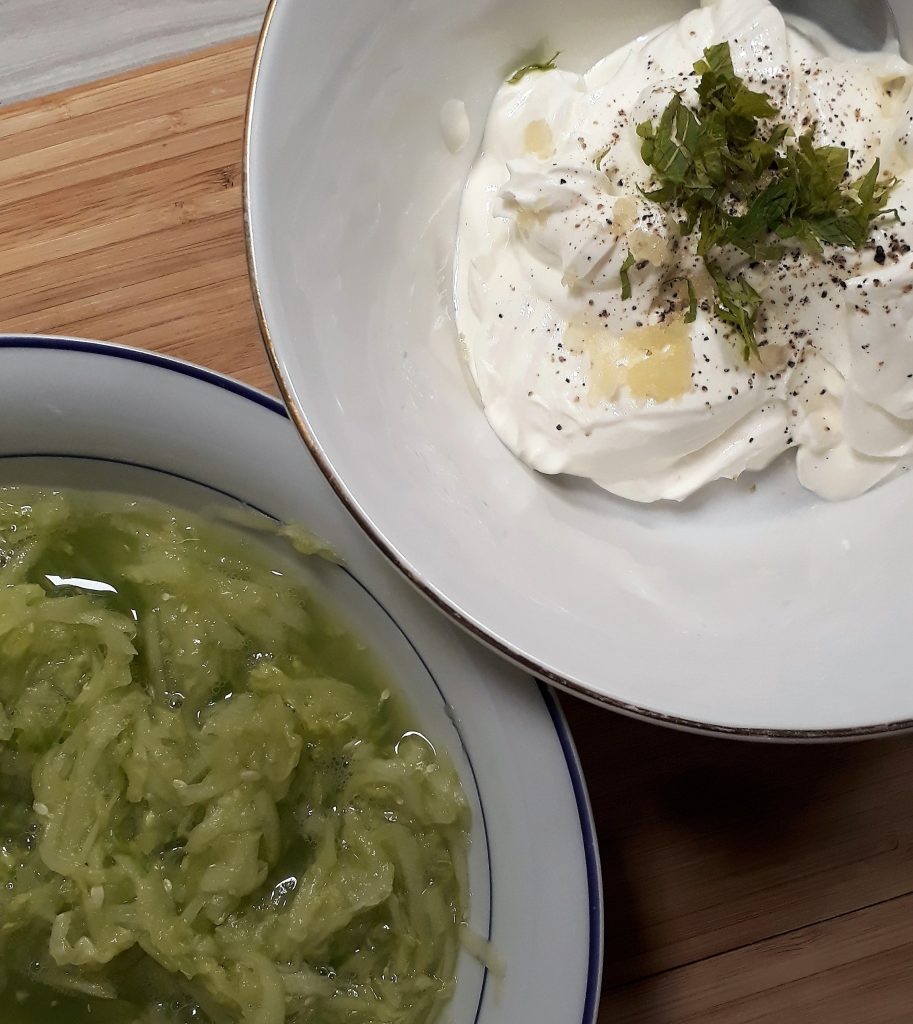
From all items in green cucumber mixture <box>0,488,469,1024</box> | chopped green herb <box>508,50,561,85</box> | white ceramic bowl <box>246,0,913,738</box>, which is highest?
chopped green herb <box>508,50,561,85</box>

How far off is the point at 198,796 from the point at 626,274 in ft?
2.83

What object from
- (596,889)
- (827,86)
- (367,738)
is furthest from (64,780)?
(827,86)

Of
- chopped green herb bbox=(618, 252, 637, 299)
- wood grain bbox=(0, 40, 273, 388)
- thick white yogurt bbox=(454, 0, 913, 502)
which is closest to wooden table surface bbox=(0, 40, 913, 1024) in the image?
wood grain bbox=(0, 40, 273, 388)

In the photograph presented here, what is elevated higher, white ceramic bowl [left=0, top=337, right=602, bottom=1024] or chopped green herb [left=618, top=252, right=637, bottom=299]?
chopped green herb [left=618, top=252, right=637, bottom=299]

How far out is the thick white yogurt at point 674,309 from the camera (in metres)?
1.03

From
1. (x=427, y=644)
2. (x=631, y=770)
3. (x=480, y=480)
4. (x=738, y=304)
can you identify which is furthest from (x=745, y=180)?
(x=631, y=770)

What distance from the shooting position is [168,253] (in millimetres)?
1234

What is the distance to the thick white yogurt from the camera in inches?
40.4

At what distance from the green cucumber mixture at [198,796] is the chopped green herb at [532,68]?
0.72 m

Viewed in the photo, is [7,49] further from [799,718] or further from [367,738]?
[799,718]

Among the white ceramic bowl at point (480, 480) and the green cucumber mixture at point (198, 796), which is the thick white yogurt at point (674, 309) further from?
the green cucumber mixture at point (198, 796)

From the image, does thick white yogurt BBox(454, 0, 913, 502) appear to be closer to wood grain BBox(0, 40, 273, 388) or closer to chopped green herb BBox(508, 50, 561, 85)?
chopped green herb BBox(508, 50, 561, 85)

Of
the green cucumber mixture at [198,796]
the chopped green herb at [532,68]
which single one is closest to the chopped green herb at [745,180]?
the chopped green herb at [532,68]

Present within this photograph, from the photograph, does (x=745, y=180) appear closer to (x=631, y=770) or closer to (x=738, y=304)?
(x=738, y=304)
